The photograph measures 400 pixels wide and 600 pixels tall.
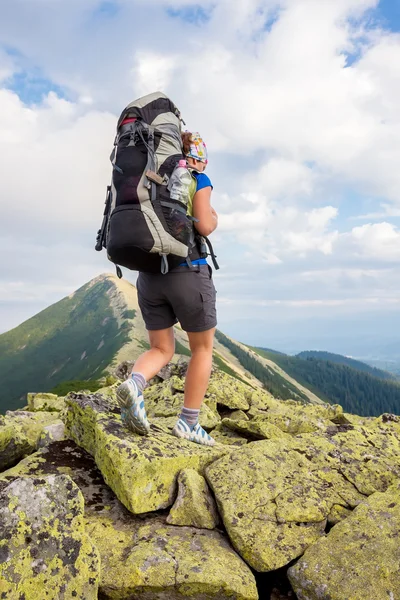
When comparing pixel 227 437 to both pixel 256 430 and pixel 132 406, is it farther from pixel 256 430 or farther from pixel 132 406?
pixel 132 406

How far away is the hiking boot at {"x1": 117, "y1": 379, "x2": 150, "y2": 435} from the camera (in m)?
7.75

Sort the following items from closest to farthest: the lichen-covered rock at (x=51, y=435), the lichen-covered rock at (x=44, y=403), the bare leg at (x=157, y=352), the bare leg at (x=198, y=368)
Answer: the bare leg at (x=157, y=352) < the bare leg at (x=198, y=368) < the lichen-covered rock at (x=51, y=435) < the lichen-covered rock at (x=44, y=403)

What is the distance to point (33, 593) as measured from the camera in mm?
5062

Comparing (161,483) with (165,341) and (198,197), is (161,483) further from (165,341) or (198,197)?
(198,197)

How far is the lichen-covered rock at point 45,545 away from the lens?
5.12 m

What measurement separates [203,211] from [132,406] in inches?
151

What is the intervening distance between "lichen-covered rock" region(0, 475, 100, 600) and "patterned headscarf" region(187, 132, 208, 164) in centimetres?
599

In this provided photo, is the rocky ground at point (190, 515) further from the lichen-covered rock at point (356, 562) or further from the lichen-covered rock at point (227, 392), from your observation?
the lichen-covered rock at point (227, 392)

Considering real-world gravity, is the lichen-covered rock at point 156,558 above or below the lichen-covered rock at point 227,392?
below

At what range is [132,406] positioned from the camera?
7906mm

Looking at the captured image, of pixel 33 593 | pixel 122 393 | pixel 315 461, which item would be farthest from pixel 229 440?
pixel 33 593

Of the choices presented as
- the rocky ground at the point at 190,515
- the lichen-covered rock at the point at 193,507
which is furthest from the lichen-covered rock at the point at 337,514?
the lichen-covered rock at the point at 193,507

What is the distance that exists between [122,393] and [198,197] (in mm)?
3838

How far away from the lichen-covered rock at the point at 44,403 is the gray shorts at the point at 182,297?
14383 millimetres
